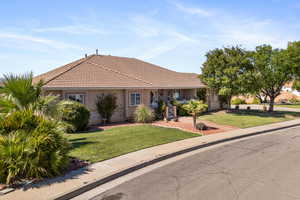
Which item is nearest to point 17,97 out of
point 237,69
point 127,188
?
point 127,188

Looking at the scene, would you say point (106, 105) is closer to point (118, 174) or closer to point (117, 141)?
point (117, 141)

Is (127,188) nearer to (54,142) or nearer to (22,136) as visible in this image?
(54,142)

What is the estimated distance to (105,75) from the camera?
1878 centimetres

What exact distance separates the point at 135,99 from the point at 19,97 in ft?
37.1

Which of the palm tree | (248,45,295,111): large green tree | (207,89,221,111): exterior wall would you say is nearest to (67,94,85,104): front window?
the palm tree

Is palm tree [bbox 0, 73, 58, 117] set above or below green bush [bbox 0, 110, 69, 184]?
above

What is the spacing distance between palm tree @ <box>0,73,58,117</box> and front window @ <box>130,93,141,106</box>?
10.2 meters

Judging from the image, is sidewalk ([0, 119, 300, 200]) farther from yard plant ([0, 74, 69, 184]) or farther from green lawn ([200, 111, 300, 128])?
green lawn ([200, 111, 300, 128])

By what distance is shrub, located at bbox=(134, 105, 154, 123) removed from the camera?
1720cm

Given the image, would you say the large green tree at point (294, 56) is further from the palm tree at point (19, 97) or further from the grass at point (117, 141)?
the palm tree at point (19, 97)

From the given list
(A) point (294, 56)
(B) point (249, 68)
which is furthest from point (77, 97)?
(A) point (294, 56)

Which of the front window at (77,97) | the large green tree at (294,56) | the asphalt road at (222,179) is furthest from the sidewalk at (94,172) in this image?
the large green tree at (294,56)

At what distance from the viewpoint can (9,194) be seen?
215 inches

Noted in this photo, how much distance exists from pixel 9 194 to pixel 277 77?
82.2 feet
